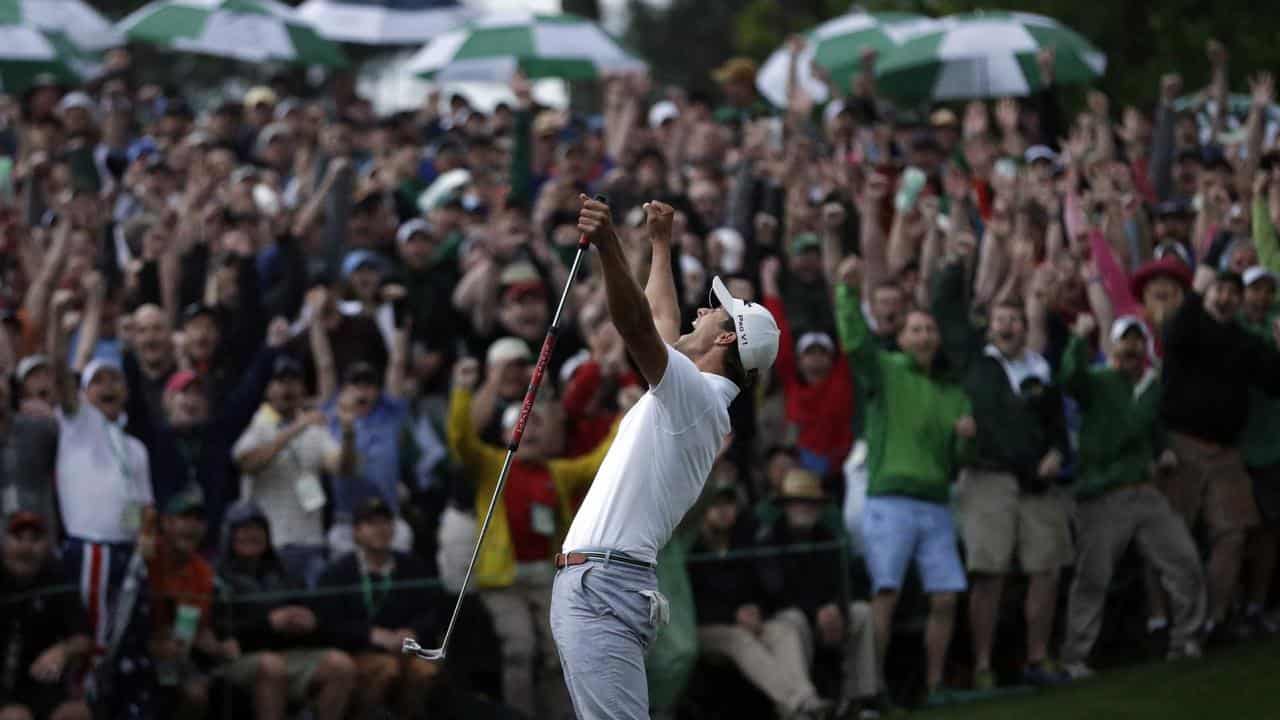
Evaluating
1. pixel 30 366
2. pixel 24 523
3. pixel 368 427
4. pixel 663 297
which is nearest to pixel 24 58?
pixel 30 366

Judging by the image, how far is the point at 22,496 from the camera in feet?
35.1

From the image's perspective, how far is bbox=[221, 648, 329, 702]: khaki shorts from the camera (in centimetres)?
1012

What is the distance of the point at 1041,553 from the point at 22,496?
589cm

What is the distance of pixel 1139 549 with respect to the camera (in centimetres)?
1283

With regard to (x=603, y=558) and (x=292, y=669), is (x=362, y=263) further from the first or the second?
(x=603, y=558)

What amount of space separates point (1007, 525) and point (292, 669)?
4441 millimetres

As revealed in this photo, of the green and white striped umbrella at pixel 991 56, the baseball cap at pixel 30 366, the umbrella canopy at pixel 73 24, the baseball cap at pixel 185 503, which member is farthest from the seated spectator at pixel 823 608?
the umbrella canopy at pixel 73 24

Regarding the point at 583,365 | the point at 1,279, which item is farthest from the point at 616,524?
the point at 1,279

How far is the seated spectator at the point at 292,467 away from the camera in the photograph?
36.9 ft

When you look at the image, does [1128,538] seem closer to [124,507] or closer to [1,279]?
[124,507]

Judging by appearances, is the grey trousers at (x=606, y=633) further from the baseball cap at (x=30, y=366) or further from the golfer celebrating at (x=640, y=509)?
the baseball cap at (x=30, y=366)

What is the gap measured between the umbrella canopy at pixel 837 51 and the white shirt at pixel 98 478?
8538 mm

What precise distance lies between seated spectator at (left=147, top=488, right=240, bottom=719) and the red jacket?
161 inches

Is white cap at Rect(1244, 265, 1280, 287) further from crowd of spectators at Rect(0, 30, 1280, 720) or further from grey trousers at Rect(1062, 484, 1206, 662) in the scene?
grey trousers at Rect(1062, 484, 1206, 662)
